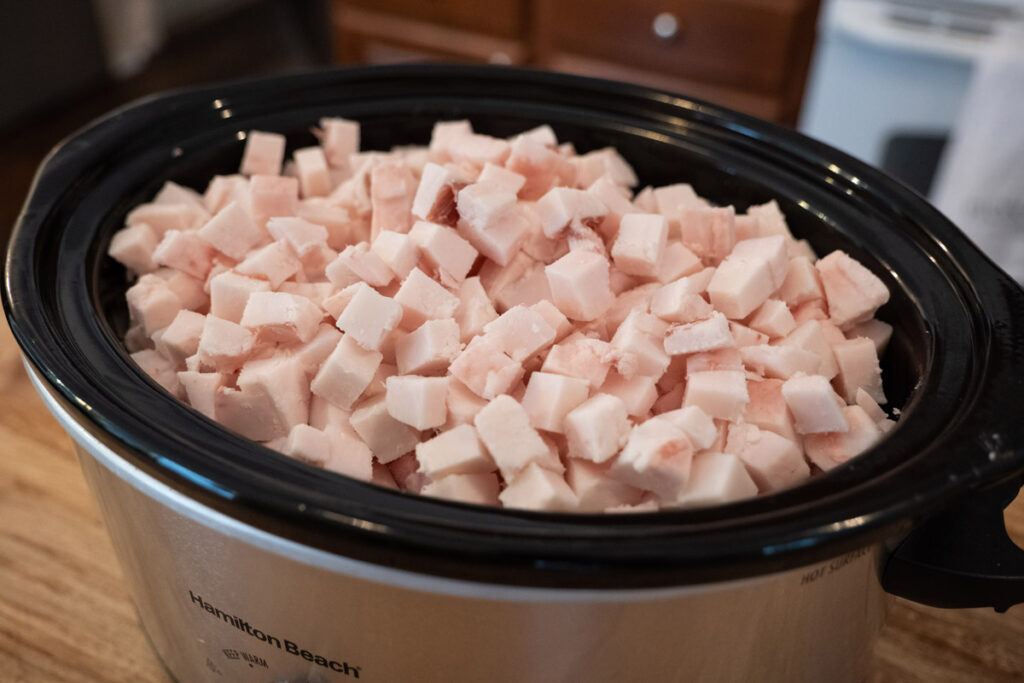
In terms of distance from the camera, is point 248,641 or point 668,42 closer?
point 248,641

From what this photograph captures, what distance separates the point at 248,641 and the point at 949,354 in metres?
0.57

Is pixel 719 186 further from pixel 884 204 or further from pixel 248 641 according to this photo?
pixel 248 641

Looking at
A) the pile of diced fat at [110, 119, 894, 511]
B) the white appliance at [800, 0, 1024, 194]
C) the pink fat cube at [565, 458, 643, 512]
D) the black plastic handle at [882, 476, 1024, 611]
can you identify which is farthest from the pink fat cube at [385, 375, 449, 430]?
the white appliance at [800, 0, 1024, 194]

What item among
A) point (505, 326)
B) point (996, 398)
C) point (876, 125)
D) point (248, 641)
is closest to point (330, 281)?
point (505, 326)

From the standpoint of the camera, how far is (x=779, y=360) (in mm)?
755

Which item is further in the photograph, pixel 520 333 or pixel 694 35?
pixel 694 35

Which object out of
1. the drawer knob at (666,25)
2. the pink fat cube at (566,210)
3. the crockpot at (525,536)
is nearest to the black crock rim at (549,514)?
the crockpot at (525,536)

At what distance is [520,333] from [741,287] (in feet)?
0.66

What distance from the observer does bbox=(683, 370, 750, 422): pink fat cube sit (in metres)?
0.69

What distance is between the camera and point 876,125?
1789mm

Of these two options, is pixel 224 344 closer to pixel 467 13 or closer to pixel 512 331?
pixel 512 331

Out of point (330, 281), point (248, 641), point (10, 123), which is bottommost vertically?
point (10, 123)

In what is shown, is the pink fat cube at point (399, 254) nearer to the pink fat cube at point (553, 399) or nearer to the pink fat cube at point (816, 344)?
the pink fat cube at point (553, 399)

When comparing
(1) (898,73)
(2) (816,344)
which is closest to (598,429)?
(2) (816,344)
